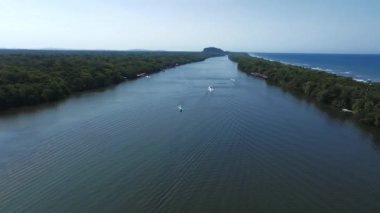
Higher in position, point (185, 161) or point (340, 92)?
point (185, 161)

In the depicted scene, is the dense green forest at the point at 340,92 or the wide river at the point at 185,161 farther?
the dense green forest at the point at 340,92

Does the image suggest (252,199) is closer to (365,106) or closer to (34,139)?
(34,139)

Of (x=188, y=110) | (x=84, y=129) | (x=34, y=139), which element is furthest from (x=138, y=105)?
(x=34, y=139)

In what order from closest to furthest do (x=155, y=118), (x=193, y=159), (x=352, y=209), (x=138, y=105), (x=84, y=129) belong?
1. (x=352, y=209)
2. (x=193, y=159)
3. (x=84, y=129)
4. (x=155, y=118)
5. (x=138, y=105)

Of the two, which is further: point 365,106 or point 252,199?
point 365,106

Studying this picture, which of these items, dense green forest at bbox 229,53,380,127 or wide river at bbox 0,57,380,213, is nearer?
wide river at bbox 0,57,380,213

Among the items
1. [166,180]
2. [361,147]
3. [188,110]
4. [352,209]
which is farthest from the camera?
[188,110]

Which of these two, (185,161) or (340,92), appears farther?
(340,92)
